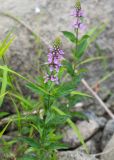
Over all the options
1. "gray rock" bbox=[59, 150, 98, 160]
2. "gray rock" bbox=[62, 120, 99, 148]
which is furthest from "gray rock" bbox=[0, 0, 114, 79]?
"gray rock" bbox=[59, 150, 98, 160]

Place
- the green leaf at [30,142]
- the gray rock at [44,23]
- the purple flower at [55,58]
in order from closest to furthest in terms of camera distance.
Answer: the purple flower at [55,58]
the green leaf at [30,142]
the gray rock at [44,23]

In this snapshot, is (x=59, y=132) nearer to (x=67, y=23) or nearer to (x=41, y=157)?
(x=41, y=157)

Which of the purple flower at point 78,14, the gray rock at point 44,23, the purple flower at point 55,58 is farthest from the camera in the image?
the gray rock at point 44,23

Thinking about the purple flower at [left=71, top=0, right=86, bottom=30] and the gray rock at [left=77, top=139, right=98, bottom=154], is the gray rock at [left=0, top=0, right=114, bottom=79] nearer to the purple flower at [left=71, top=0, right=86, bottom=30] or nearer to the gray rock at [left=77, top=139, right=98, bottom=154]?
the gray rock at [left=77, top=139, right=98, bottom=154]

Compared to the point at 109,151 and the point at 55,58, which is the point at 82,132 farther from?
the point at 55,58

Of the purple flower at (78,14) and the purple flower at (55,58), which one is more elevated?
the purple flower at (78,14)

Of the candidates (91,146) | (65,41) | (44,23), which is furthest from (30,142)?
(44,23)

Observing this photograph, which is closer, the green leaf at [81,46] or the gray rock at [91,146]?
the green leaf at [81,46]

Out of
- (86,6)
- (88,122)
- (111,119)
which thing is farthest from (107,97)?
(86,6)

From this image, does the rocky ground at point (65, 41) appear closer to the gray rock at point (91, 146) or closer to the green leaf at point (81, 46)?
the gray rock at point (91, 146)

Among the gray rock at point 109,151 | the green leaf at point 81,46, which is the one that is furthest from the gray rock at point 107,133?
the green leaf at point 81,46
